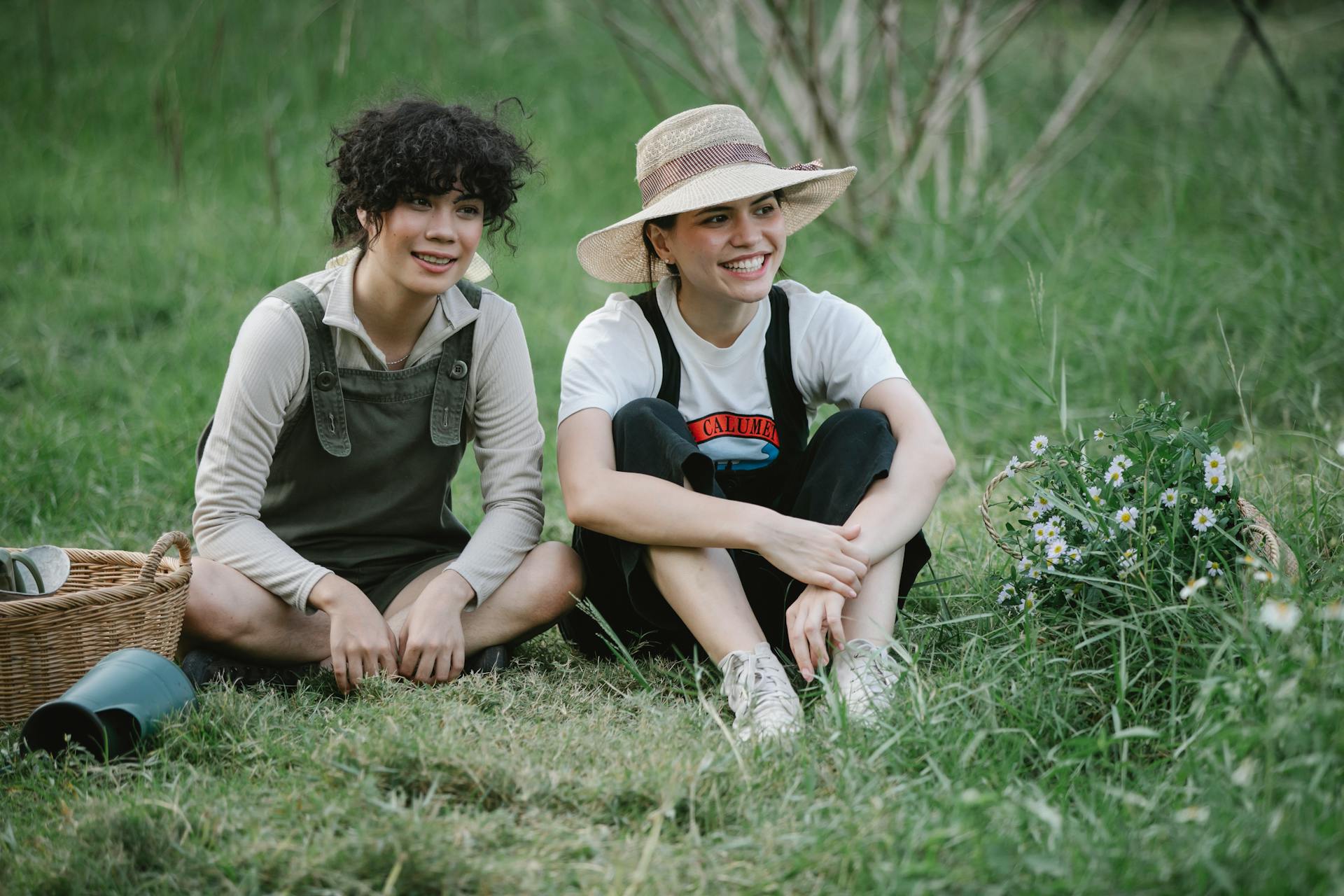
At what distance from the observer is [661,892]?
1729mm

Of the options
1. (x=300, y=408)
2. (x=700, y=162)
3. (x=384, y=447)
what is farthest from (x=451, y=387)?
(x=700, y=162)

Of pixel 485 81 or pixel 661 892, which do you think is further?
pixel 485 81

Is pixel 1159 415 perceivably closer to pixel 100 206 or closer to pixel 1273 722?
pixel 1273 722

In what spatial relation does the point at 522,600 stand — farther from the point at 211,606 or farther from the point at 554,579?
the point at 211,606

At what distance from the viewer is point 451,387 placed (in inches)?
108

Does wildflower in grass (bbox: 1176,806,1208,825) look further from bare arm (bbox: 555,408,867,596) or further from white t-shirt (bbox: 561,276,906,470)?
white t-shirt (bbox: 561,276,906,470)

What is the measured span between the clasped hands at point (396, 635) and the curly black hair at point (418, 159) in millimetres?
802

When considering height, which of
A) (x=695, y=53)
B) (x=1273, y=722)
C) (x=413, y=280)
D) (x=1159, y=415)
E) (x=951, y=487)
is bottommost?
(x=951, y=487)

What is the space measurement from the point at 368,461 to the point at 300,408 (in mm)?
191

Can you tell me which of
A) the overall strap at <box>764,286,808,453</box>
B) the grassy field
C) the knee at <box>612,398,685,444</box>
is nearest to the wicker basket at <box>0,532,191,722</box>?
Result: the grassy field

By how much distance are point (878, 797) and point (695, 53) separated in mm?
4197

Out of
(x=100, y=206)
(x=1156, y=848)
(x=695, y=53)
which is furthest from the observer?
(x=100, y=206)

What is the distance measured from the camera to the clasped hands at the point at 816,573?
93.5 inches

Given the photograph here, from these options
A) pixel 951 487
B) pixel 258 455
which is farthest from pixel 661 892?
pixel 951 487
